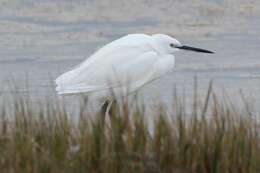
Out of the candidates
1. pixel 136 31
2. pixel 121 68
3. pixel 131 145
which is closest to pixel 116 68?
pixel 121 68

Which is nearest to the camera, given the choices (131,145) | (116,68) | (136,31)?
(131,145)

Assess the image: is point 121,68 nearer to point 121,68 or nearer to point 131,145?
point 121,68

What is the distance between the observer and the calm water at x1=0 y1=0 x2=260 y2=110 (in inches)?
428

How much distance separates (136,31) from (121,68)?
4816 millimetres

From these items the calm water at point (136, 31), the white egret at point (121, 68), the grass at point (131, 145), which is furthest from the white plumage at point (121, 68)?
the grass at point (131, 145)

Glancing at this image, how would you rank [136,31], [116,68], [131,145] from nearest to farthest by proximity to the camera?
[131,145] < [116,68] < [136,31]

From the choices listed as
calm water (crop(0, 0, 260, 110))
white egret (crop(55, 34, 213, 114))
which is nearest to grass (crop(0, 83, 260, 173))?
white egret (crop(55, 34, 213, 114))

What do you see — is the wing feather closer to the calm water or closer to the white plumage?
the white plumage

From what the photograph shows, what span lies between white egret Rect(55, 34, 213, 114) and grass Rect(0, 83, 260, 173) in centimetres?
207

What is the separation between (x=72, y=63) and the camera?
11805mm

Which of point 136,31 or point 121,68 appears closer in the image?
point 121,68

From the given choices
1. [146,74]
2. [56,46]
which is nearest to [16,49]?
[56,46]

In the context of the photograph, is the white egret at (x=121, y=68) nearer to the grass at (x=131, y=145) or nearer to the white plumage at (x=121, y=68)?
the white plumage at (x=121, y=68)

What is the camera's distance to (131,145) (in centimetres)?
597
